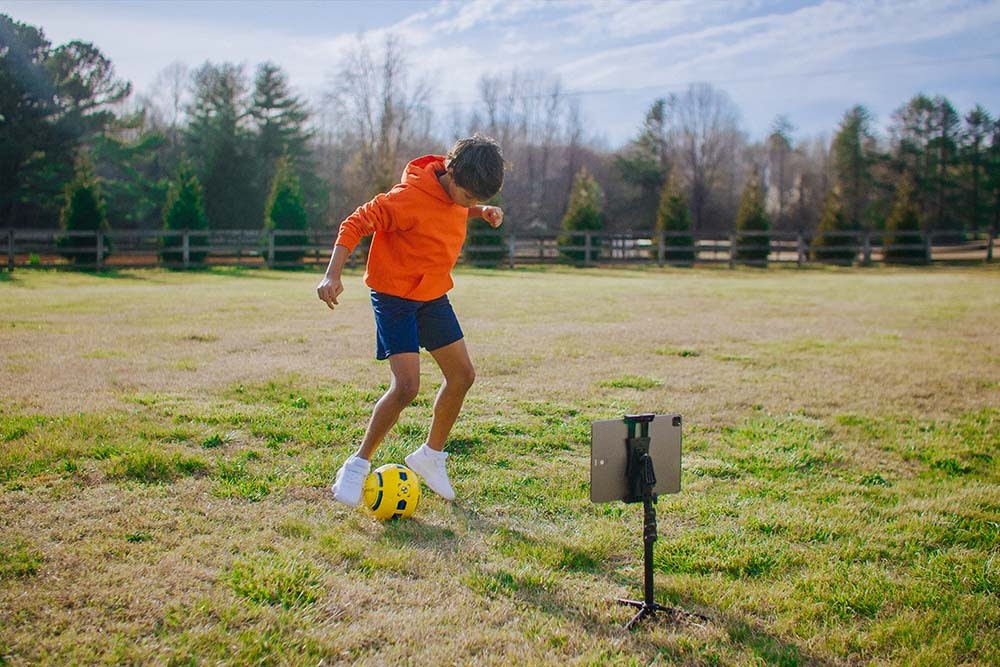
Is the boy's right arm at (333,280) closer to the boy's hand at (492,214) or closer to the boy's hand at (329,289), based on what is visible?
the boy's hand at (329,289)

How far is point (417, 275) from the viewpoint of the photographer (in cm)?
393

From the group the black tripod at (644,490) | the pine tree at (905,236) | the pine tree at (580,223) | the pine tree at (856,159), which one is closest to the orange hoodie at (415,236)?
the black tripod at (644,490)

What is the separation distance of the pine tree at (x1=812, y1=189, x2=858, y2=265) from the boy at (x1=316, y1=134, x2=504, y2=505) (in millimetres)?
32187

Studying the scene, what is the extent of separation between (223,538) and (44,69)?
37559 mm

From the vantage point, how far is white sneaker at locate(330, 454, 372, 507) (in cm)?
384

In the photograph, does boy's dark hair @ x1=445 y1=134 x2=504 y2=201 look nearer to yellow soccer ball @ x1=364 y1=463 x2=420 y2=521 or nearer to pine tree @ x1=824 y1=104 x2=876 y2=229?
yellow soccer ball @ x1=364 y1=463 x2=420 y2=521

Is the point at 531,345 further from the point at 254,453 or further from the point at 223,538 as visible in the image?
the point at 223,538

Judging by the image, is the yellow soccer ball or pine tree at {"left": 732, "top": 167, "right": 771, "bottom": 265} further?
pine tree at {"left": 732, "top": 167, "right": 771, "bottom": 265}

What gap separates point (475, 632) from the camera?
8.69ft

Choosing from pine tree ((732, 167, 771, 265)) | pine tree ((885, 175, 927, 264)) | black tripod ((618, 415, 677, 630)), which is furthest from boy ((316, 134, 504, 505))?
pine tree ((885, 175, 927, 264))

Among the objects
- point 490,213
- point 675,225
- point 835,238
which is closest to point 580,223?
point 675,225

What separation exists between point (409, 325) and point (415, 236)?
45 centimetres

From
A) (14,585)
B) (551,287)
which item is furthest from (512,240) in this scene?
(14,585)

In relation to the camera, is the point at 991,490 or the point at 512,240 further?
the point at 512,240
